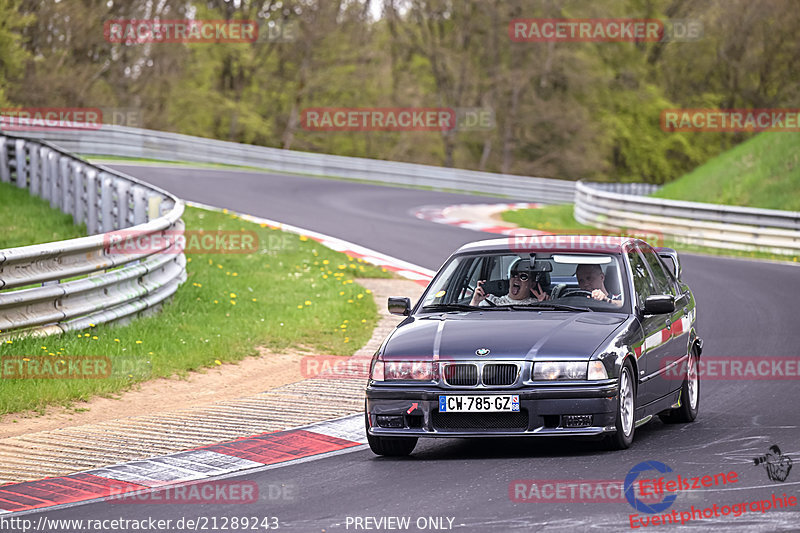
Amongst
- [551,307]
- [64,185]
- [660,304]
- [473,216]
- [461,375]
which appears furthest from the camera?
[473,216]

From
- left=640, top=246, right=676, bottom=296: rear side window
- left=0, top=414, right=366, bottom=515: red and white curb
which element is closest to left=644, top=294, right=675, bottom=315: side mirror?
left=640, top=246, right=676, bottom=296: rear side window

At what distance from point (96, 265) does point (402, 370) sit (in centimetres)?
498

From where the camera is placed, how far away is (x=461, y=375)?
25.0 ft

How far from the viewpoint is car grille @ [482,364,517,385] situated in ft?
24.7

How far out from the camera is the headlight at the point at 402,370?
25.2 feet

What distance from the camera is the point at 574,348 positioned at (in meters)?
7.62

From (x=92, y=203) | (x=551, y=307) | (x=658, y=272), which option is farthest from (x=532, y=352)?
(x=92, y=203)

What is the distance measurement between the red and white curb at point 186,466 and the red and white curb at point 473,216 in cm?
1688

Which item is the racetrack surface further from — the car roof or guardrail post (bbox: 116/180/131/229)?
guardrail post (bbox: 116/180/131/229)

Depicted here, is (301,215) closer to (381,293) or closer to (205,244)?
(205,244)

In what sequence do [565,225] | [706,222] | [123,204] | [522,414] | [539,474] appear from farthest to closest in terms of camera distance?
[565,225] → [706,222] → [123,204] → [522,414] → [539,474]

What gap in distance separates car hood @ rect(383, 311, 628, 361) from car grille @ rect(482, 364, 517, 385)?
62 millimetres

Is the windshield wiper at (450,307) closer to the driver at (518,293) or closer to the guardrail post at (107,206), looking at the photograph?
the driver at (518,293)

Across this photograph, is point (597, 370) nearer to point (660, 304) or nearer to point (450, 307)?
point (660, 304)
